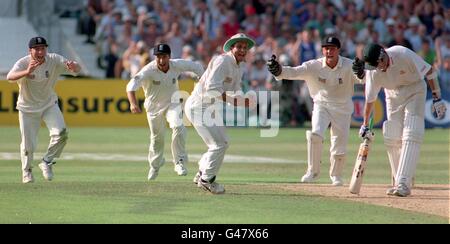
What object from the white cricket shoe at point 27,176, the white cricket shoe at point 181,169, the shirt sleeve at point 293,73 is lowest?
the white cricket shoe at point 181,169

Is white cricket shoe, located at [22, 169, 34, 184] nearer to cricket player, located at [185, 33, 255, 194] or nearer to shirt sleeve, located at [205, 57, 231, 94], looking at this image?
cricket player, located at [185, 33, 255, 194]

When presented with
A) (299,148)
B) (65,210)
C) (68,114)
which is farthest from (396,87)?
(68,114)

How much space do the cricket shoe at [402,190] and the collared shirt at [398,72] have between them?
1142 mm

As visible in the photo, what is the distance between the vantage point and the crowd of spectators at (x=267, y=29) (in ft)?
92.5

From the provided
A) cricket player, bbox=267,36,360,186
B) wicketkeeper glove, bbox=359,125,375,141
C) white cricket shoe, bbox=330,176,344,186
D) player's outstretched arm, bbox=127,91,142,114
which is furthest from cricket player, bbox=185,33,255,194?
white cricket shoe, bbox=330,176,344,186

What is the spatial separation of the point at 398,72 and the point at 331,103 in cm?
195

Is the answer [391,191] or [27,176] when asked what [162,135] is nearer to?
[27,176]

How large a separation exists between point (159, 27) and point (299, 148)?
845 cm

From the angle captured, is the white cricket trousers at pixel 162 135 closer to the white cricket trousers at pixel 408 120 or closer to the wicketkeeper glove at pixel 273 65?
the wicketkeeper glove at pixel 273 65

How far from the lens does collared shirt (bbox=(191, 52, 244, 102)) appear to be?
1373cm

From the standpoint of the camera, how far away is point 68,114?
27672 millimetres

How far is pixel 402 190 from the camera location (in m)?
13.8

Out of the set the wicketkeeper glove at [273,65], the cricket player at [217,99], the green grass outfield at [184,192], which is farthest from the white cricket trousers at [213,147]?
the wicketkeeper glove at [273,65]

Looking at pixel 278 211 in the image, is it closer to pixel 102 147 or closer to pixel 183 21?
pixel 102 147
